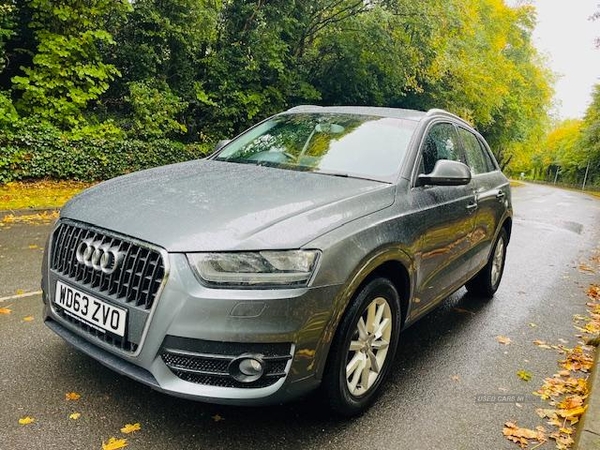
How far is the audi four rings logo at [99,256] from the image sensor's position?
2.38 m

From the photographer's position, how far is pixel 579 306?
5.59 metres

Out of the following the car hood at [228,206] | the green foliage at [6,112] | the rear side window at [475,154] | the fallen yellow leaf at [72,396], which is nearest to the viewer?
the car hood at [228,206]

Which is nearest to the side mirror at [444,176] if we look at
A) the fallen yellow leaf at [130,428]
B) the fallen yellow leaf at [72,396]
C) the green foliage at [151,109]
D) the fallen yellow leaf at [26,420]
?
the fallen yellow leaf at [130,428]

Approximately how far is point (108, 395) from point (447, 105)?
66.2 ft

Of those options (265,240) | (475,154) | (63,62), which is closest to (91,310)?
(265,240)

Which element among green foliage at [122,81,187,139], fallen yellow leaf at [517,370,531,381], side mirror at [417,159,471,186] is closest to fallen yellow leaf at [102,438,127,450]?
side mirror at [417,159,471,186]

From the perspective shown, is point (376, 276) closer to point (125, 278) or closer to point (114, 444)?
point (125, 278)

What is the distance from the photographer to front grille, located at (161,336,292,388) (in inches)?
87.3

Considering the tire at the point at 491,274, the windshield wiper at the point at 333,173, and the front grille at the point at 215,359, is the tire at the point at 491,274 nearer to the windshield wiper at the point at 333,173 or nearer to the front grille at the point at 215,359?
the windshield wiper at the point at 333,173

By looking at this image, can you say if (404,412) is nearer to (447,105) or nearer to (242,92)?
(242,92)

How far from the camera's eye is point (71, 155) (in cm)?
1149

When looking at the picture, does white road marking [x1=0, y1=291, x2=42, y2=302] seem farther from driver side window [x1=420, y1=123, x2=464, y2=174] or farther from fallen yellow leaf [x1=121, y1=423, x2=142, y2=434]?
driver side window [x1=420, y1=123, x2=464, y2=174]

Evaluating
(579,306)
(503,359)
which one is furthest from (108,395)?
(579,306)

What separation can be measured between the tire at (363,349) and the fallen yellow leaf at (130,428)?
3.33 ft
